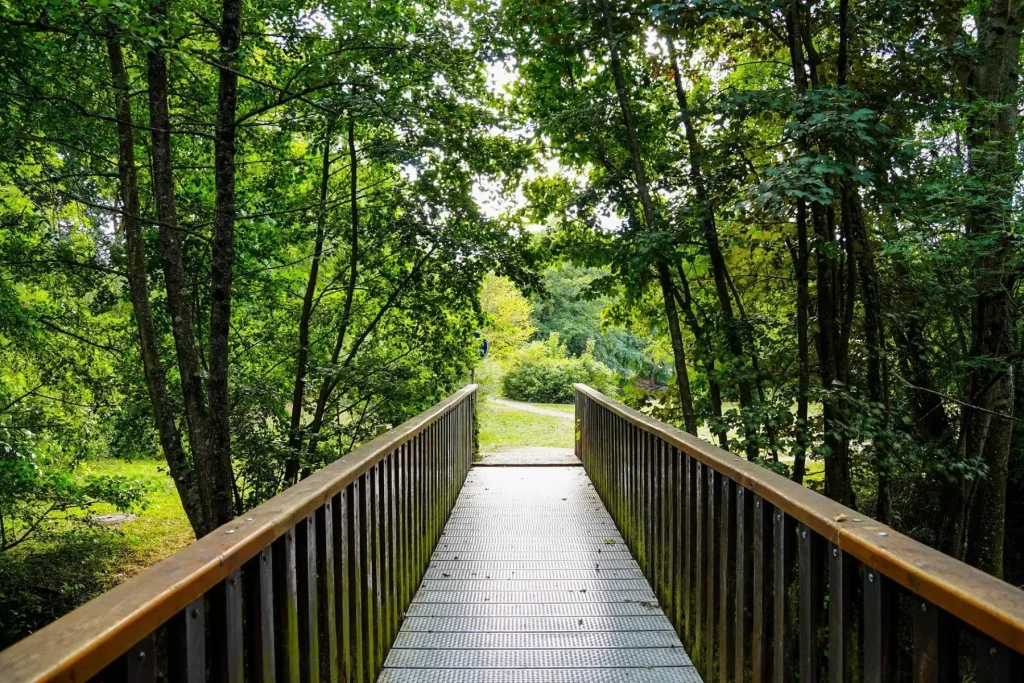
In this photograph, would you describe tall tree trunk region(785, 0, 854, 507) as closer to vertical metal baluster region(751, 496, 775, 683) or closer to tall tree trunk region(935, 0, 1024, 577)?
tall tree trunk region(935, 0, 1024, 577)

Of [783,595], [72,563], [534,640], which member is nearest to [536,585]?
[534,640]

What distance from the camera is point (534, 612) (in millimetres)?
3355

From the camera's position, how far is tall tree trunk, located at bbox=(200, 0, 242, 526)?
415cm

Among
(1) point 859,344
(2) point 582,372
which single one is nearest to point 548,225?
(1) point 859,344

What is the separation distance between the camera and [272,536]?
1.56m

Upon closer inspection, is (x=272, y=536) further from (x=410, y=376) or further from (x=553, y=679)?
(x=410, y=376)

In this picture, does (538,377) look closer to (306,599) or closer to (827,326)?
(827,326)

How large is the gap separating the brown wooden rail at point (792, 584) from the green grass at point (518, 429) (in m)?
9.62

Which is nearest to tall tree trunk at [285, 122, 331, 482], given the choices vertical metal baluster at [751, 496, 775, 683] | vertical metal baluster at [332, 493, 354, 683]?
vertical metal baluster at [332, 493, 354, 683]

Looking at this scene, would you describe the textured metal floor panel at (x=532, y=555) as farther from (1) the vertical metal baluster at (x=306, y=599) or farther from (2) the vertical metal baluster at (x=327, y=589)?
Result: (1) the vertical metal baluster at (x=306, y=599)

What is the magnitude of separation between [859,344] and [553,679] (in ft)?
13.4

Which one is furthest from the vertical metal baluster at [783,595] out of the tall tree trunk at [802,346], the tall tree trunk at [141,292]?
the tall tree trunk at [141,292]

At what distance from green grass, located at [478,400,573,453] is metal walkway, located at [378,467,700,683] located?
7.89 m

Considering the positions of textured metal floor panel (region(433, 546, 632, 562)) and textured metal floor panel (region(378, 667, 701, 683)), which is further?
textured metal floor panel (region(433, 546, 632, 562))
